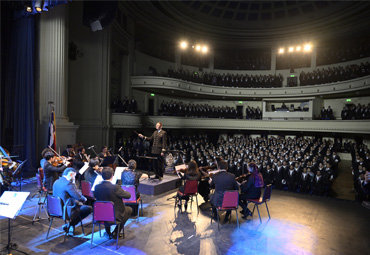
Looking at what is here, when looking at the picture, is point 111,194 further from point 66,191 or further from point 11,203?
point 11,203

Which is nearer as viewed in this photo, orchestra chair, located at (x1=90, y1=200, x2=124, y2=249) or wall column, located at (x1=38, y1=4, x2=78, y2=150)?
orchestra chair, located at (x1=90, y1=200, x2=124, y2=249)

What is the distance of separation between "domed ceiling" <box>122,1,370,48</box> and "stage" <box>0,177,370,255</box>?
16.6 meters

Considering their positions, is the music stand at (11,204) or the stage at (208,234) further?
the stage at (208,234)

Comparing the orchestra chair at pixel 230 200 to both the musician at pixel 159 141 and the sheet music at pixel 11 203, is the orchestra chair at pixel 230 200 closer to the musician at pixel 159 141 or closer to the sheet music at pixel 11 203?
the musician at pixel 159 141

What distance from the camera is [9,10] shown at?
29.8 feet

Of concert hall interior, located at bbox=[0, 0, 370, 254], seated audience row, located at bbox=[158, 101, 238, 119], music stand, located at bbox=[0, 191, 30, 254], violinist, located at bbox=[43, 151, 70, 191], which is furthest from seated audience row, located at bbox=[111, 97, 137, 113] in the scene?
music stand, located at bbox=[0, 191, 30, 254]

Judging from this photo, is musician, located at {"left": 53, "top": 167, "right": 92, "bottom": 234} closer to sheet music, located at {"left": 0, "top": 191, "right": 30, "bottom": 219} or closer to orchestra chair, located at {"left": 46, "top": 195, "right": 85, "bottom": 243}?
orchestra chair, located at {"left": 46, "top": 195, "right": 85, "bottom": 243}

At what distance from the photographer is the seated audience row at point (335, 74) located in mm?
18219

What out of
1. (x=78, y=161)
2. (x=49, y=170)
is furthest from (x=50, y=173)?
(x=78, y=161)

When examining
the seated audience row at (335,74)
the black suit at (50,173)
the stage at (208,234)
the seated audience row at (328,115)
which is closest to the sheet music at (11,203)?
the stage at (208,234)

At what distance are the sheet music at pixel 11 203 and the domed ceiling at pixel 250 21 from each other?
17317 mm

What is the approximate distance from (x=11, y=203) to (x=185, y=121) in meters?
16.9

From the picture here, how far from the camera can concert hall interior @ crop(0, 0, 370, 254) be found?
531cm

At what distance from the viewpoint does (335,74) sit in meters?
20.1
